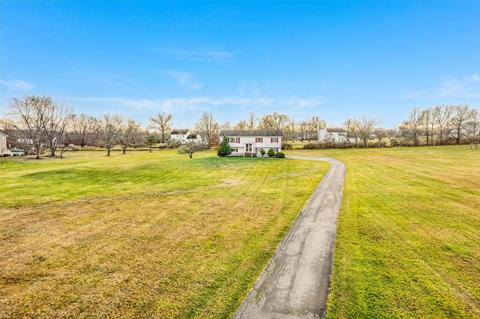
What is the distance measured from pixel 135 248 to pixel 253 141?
145 feet

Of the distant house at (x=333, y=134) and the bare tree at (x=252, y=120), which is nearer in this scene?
the bare tree at (x=252, y=120)

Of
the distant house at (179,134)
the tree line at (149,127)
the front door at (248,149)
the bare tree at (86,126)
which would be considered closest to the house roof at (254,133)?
the front door at (248,149)

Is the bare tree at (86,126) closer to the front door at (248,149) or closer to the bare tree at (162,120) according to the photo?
the bare tree at (162,120)

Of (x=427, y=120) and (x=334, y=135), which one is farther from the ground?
(x=427, y=120)

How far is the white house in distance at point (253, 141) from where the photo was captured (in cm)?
5188

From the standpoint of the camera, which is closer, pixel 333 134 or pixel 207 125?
pixel 207 125

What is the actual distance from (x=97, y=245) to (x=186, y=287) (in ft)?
17.1

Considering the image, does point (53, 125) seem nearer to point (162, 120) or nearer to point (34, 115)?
point (34, 115)

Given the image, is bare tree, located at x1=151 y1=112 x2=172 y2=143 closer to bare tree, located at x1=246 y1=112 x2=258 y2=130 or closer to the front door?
bare tree, located at x1=246 y1=112 x2=258 y2=130

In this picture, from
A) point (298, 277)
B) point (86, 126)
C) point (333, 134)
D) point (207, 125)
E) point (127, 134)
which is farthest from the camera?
point (333, 134)

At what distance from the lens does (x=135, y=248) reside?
9.66 meters

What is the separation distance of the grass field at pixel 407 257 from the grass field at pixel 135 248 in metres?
2.93

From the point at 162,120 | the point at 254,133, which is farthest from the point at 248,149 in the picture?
the point at 162,120

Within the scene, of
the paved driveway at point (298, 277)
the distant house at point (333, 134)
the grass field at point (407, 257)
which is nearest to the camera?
the paved driveway at point (298, 277)
